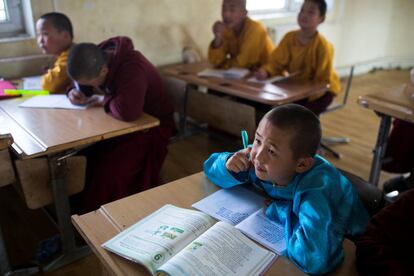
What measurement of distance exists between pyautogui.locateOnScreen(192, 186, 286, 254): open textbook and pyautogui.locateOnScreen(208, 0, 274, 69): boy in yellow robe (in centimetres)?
210

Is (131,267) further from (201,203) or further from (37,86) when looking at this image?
(37,86)

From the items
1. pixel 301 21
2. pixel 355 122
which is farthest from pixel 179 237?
pixel 355 122

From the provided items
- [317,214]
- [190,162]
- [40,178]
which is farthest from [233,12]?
[317,214]

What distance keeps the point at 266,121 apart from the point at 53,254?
58.7 inches

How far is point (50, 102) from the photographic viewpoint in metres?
2.33

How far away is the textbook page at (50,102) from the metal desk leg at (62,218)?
465 mm

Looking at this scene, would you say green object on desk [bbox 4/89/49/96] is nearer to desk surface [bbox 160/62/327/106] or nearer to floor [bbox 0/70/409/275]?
floor [bbox 0/70/409/275]

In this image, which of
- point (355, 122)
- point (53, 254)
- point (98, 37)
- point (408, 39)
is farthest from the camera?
point (408, 39)

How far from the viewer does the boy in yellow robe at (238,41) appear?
3223mm

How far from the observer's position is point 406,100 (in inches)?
88.6

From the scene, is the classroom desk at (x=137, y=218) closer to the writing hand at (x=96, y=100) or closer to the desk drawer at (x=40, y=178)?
the desk drawer at (x=40, y=178)

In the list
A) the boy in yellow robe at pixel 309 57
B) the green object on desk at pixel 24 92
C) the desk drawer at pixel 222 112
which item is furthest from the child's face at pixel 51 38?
the boy in yellow robe at pixel 309 57

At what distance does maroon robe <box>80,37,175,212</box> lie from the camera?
2152 millimetres

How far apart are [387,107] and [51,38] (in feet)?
6.86
